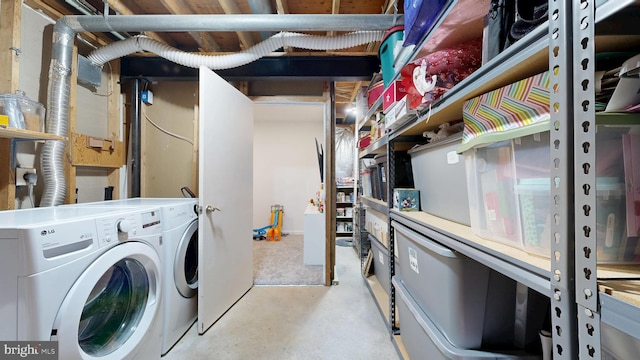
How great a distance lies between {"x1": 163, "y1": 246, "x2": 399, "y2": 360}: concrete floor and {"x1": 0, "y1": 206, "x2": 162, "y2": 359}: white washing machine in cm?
38

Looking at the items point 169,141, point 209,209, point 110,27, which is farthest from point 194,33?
point 209,209

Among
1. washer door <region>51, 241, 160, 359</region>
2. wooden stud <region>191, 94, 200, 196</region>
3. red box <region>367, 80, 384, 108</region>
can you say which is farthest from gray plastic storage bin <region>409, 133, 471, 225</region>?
wooden stud <region>191, 94, 200, 196</region>

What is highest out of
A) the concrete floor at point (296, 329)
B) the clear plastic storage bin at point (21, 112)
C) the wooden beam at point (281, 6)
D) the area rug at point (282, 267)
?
the wooden beam at point (281, 6)

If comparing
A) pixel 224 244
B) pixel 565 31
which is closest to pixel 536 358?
pixel 565 31

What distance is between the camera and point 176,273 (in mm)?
1606

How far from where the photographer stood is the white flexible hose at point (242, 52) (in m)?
1.81

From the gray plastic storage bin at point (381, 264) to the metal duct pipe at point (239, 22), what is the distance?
1.73 metres

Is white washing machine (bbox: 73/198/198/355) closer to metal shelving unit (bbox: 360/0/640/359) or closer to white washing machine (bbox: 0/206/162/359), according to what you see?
white washing machine (bbox: 0/206/162/359)

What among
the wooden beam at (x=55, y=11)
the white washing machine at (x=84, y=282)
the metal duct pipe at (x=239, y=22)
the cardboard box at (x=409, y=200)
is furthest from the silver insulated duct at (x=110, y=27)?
the cardboard box at (x=409, y=200)

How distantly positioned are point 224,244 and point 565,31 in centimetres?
214

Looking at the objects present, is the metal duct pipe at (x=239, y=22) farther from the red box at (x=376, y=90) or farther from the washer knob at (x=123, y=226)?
the washer knob at (x=123, y=226)

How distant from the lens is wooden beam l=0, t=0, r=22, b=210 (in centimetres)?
150

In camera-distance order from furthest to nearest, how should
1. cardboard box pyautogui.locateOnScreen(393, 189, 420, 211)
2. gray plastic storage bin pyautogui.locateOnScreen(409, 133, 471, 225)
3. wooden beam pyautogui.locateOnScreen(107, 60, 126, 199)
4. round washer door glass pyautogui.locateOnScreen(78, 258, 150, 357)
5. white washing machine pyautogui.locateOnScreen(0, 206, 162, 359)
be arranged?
1. wooden beam pyautogui.locateOnScreen(107, 60, 126, 199)
2. cardboard box pyautogui.locateOnScreen(393, 189, 420, 211)
3. round washer door glass pyautogui.locateOnScreen(78, 258, 150, 357)
4. gray plastic storage bin pyautogui.locateOnScreen(409, 133, 471, 225)
5. white washing machine pyautogui.locateOnScreen(0, 206, 162, 359)

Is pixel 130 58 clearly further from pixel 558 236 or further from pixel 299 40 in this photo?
pixel 558 236
